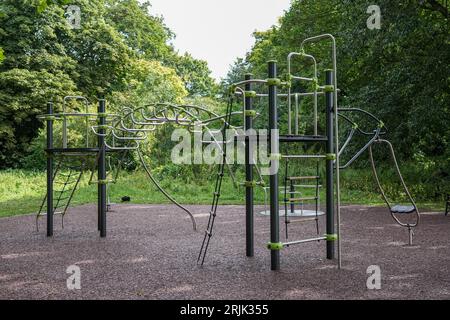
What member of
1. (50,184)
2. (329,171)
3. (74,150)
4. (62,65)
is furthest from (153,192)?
(62,65)

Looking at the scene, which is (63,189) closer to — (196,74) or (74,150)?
(74,150)

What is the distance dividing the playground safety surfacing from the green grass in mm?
3458

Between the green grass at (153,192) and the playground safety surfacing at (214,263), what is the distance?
11.3ft

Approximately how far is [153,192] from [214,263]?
957cm

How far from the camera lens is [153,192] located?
15000 millimetres

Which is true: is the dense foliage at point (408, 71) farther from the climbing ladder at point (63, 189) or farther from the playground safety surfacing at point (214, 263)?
the climbing ladder at point (63, 189)

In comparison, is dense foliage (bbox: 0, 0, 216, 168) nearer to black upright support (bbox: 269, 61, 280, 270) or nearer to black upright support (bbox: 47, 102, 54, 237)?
black upright support (bbox: 47, 102, 54, 237)

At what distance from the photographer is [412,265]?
5.40m

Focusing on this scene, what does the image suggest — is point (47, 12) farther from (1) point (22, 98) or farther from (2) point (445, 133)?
(2) point (445, 133)

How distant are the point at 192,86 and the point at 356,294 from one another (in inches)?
1579

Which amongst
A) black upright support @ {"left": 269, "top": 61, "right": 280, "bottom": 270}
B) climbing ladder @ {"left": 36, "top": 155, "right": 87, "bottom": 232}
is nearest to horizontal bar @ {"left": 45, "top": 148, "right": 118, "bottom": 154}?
climbing ladder @ {"left": 36, "top": 155, "right": 87, "bottom": 232}

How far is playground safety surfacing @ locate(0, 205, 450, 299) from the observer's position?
173 inches

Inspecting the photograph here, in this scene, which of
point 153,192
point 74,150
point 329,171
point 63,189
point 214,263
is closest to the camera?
point 214,263
